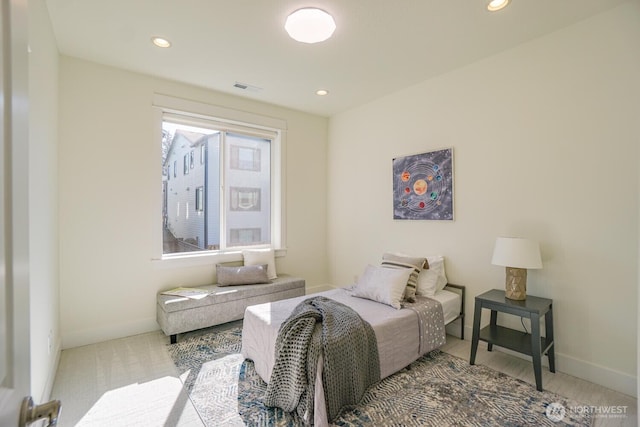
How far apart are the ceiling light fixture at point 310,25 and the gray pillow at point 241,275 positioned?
2.50 meters

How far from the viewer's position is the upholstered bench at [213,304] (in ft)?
9.89

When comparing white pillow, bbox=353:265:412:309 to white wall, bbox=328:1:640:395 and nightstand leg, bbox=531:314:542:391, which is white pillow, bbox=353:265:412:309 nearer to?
white wall, bbox=328:1:640:395

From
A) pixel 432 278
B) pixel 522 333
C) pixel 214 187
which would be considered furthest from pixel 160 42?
pixel 522 333

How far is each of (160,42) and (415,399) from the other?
3.48 meters

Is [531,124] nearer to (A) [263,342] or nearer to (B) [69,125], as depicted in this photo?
(A) [263,342]

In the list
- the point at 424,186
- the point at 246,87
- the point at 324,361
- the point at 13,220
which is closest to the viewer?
the point at 13,220

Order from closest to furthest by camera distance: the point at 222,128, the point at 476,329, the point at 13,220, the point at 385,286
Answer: the point at 13,220 → the point at 476,329 → the point at 385,286 → the point at 222,128

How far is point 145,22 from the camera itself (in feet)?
7.80

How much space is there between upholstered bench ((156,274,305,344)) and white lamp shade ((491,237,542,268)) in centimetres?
234

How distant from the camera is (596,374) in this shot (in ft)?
7.66

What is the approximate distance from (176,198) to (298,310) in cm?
224

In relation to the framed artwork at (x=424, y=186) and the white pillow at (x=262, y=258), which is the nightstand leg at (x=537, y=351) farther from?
the white pillow at (x=262, y=258)

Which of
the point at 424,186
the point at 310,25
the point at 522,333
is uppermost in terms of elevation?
the point at 310,25

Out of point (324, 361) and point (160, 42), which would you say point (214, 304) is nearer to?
point (324, 361)
